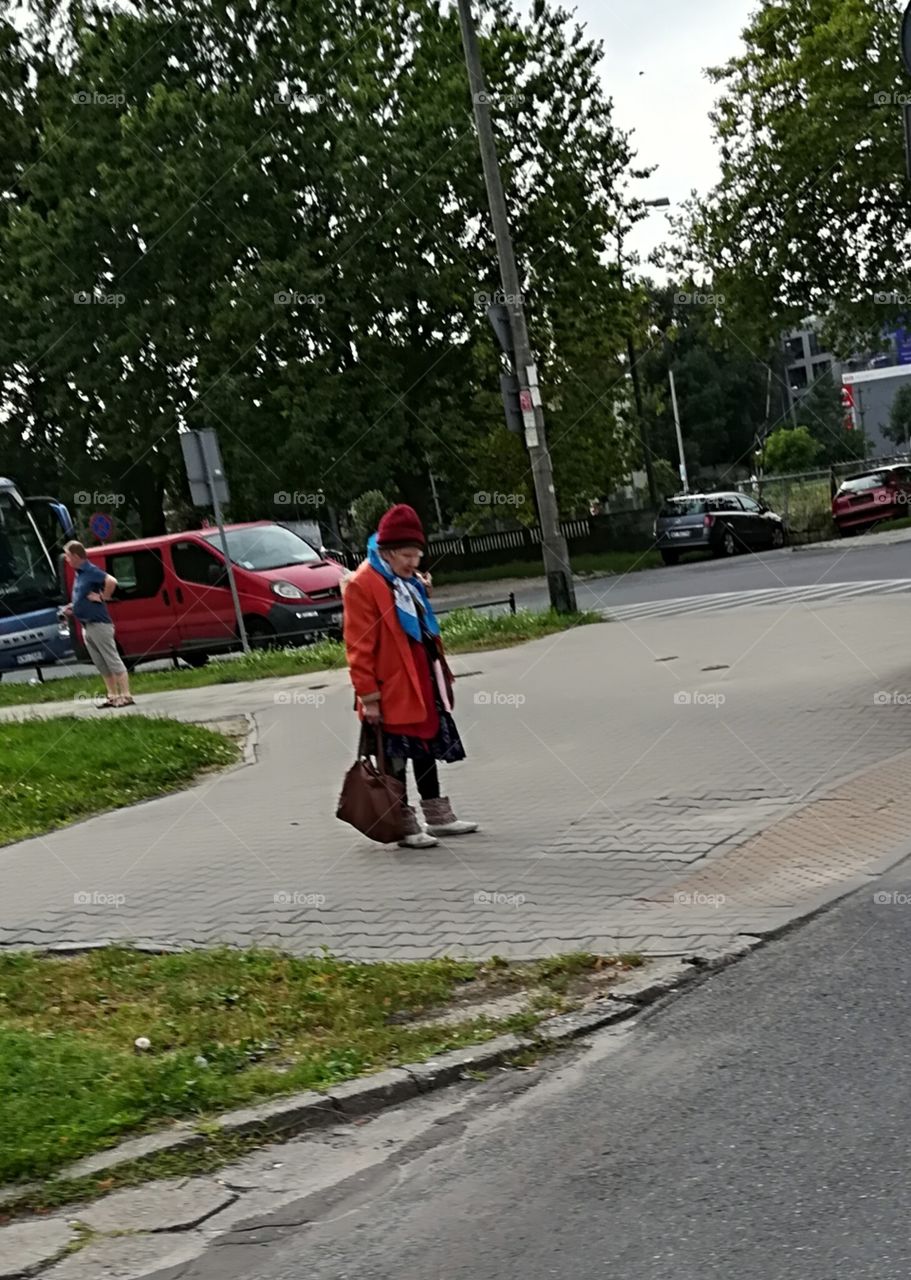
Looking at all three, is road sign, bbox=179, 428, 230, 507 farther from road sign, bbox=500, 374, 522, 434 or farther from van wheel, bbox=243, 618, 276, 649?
road sign, bbox=500, 374, 522, 434

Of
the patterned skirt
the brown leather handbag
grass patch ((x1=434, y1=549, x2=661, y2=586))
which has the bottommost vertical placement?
grass patch ((x1=434, y1=549, x2=661, y2=586))

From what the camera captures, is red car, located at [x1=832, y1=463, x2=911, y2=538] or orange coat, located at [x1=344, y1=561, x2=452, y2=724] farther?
red car, located at [x1=832, y1=463, x2=911, y2=538]

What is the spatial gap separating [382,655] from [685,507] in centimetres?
3181

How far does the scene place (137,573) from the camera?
26391 millimetres

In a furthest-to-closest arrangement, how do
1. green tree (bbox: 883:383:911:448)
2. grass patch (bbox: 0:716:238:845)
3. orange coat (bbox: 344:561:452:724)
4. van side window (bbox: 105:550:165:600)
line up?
green tree (bbox: 883:383:911:448)
van side window (bbox: 105:550:165:600)
grass patch (bbox: 0:716:238:845)
orange coat (bbox: 344:561:452:724)

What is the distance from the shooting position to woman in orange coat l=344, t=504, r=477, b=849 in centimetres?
891

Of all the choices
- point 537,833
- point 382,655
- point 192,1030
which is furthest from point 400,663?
point 192,1030

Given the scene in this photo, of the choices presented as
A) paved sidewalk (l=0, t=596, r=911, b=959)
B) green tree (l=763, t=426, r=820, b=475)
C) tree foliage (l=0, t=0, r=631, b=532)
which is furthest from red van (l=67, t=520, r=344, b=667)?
green tree (l=763, t=426, r=820, b=475)

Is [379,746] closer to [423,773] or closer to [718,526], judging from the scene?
[423,773]

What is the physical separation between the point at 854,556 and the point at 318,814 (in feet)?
71.5

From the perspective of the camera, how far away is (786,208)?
135 ft

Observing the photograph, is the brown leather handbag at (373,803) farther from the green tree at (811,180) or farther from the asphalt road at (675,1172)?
the green tree at (811,180)

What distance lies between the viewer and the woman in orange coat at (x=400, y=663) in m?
8.91

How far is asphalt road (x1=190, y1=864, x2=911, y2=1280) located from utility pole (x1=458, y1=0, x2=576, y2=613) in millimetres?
16462
